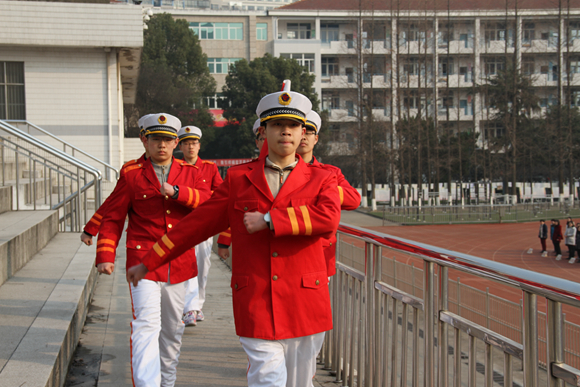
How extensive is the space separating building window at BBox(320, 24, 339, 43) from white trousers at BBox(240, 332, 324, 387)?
211ft

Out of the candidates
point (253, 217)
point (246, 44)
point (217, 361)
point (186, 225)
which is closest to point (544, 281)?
point (253, 217)

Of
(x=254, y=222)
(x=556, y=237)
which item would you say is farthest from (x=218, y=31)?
(x=254, y=222)

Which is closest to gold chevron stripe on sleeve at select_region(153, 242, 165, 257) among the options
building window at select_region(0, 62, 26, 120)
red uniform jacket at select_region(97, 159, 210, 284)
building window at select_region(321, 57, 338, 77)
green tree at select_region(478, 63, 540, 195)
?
red uniform jacket at select_region(97, 159, 210, 284)

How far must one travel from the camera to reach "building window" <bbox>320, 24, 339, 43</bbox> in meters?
64.8

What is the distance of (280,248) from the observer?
2926 millimetres

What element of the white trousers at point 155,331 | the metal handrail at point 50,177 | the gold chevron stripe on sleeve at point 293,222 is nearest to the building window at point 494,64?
the metal handrail at point 50,177

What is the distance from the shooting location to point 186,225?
3184 mm

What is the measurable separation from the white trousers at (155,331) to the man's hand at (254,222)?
5.38 feet

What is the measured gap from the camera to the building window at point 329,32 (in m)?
64.8

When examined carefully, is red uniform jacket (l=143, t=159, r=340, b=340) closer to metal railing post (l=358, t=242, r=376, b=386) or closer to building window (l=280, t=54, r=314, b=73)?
metal railing post (l=358, t=242, r=376, b=386)

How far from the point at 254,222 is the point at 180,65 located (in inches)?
2458

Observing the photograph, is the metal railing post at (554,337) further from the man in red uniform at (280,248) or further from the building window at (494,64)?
the building window at (494,64)

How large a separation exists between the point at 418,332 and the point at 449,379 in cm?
33

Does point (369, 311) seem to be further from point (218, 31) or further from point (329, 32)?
point (218, 31)
